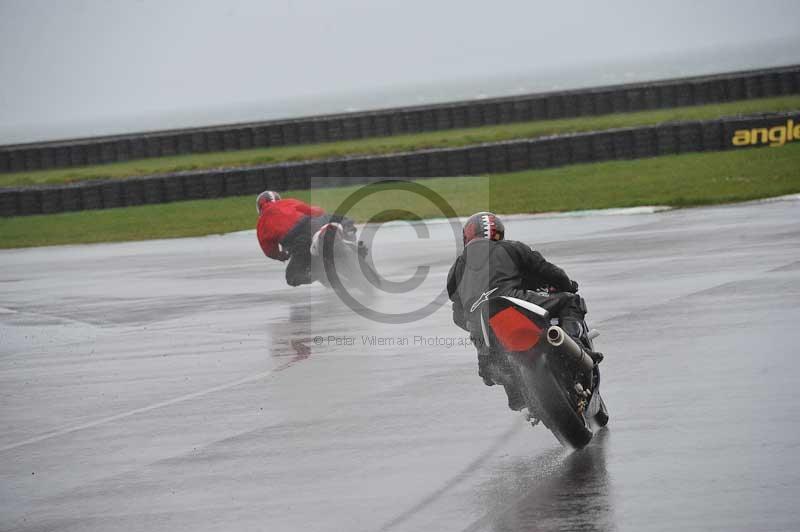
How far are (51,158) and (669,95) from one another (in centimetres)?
1723

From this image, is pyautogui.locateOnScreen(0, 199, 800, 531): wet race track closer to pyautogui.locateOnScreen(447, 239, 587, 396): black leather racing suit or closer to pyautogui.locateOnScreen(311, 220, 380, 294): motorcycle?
pyautogui.locateOnScreen(311, 220, 380, 294): motorcycle

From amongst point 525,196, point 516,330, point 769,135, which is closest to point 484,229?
point 516,330

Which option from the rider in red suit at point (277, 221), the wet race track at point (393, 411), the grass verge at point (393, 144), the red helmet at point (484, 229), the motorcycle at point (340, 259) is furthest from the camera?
the grass verge at point (393, 144)

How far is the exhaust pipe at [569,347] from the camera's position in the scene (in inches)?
Result: 282

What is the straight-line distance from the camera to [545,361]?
723 cm

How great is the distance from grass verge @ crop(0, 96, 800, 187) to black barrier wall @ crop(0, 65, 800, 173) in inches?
9.1

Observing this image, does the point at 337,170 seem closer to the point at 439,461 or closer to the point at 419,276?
the point at 419,276

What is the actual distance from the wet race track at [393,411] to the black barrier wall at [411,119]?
56.3 feet

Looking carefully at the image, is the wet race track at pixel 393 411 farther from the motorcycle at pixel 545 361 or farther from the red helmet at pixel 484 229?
the red helmet at pixel 484 229

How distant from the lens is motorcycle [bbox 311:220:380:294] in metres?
14.9

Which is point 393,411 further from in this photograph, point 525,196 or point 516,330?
point 525,196

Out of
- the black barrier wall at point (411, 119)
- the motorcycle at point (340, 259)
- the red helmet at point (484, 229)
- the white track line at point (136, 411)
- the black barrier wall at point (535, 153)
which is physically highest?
the red helmet at point (484, 229)

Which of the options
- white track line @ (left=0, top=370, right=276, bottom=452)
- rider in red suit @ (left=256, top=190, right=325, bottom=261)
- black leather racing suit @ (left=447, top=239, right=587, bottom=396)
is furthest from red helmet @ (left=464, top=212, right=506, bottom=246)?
rider in red suit @ (left=256, top=190, right=325, bottom=261)

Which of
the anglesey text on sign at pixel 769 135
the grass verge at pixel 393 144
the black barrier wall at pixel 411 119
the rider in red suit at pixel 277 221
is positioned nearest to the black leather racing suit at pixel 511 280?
the rider in red suit at pixel 277 221
